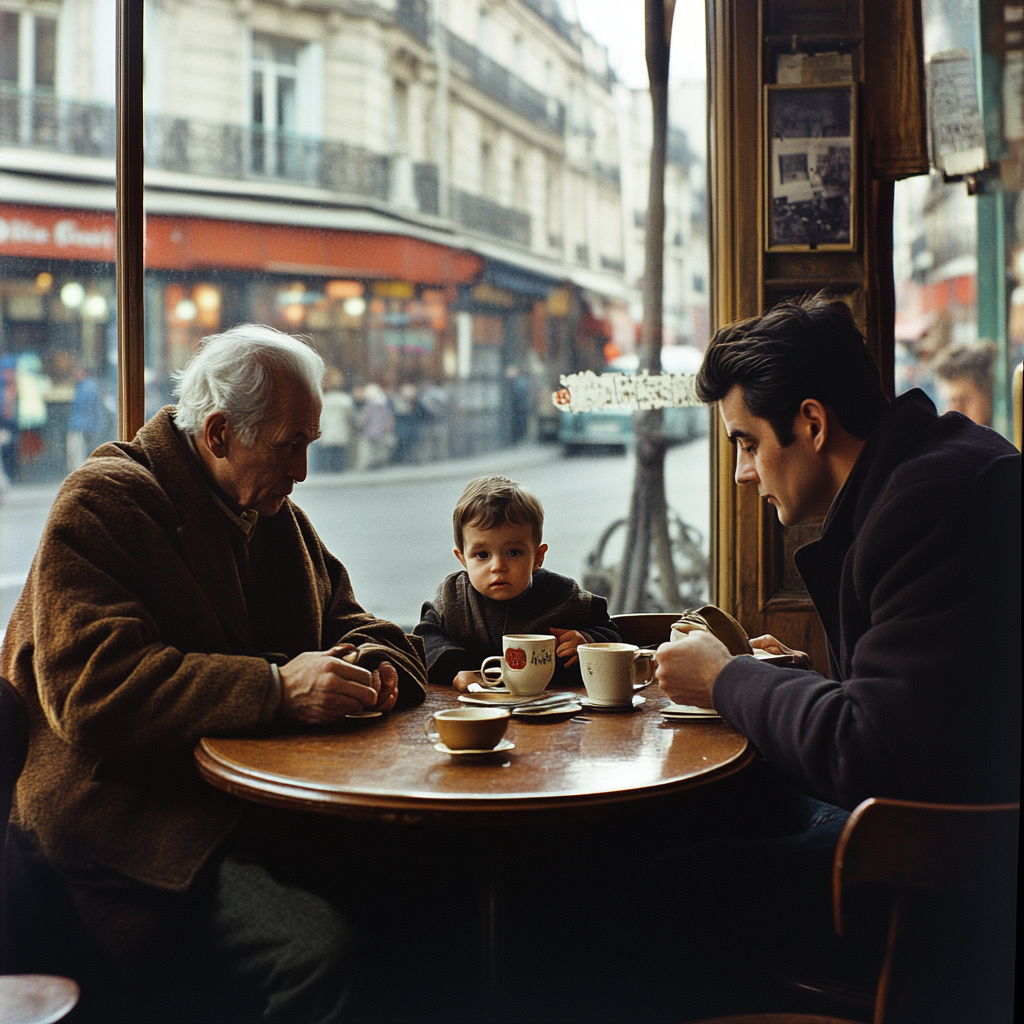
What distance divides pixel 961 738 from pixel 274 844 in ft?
4.00

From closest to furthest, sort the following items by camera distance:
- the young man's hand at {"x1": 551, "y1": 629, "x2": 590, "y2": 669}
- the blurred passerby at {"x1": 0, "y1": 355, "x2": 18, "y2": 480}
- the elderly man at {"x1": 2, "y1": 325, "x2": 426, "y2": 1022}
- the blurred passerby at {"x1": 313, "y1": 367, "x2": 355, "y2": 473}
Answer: the elderly man at {"x1": 2, "y1": 325, "x2": 426, "y2": 1022} → the young man's hand at {"x1": 551, "y1": 629, "x2": 590, "y2": 669} → the blurred passerby at {"x1": 0, "y1": 355, "x2": 18, "y2": 480} → the blurred passerby at {"x1": 313, "y1": 367, "x2": 355, "y2": 473}

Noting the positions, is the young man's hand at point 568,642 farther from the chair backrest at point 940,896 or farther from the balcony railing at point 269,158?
the balcony railing at point 269,158

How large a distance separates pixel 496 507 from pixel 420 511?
4.58 m

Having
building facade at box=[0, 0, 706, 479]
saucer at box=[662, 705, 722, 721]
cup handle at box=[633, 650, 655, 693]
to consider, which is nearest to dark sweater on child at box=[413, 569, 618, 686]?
cup handle at box=[633, 650, 655, 693]

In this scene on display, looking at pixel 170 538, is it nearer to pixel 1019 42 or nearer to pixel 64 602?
pixel 64 602

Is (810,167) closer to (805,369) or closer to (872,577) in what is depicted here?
(805,369)

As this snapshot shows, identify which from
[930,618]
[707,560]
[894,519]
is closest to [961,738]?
[930,618]

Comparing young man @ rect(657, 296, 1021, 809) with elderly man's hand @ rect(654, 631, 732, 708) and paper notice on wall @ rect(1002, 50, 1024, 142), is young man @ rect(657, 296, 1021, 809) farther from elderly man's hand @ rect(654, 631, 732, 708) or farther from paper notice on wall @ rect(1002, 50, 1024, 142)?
paper notice on wall @ rect(1002, 50, 1024, 142)

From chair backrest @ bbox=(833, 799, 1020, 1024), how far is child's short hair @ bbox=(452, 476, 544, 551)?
Result: 108 centimetres

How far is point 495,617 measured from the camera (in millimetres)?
2193

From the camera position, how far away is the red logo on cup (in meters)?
1.80

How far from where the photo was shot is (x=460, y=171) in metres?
6.80

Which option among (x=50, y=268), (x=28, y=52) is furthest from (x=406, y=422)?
(x=50, y=268)

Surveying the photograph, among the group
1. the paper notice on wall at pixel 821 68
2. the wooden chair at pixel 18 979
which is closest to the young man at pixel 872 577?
the wooden chair at pixel 18 979
